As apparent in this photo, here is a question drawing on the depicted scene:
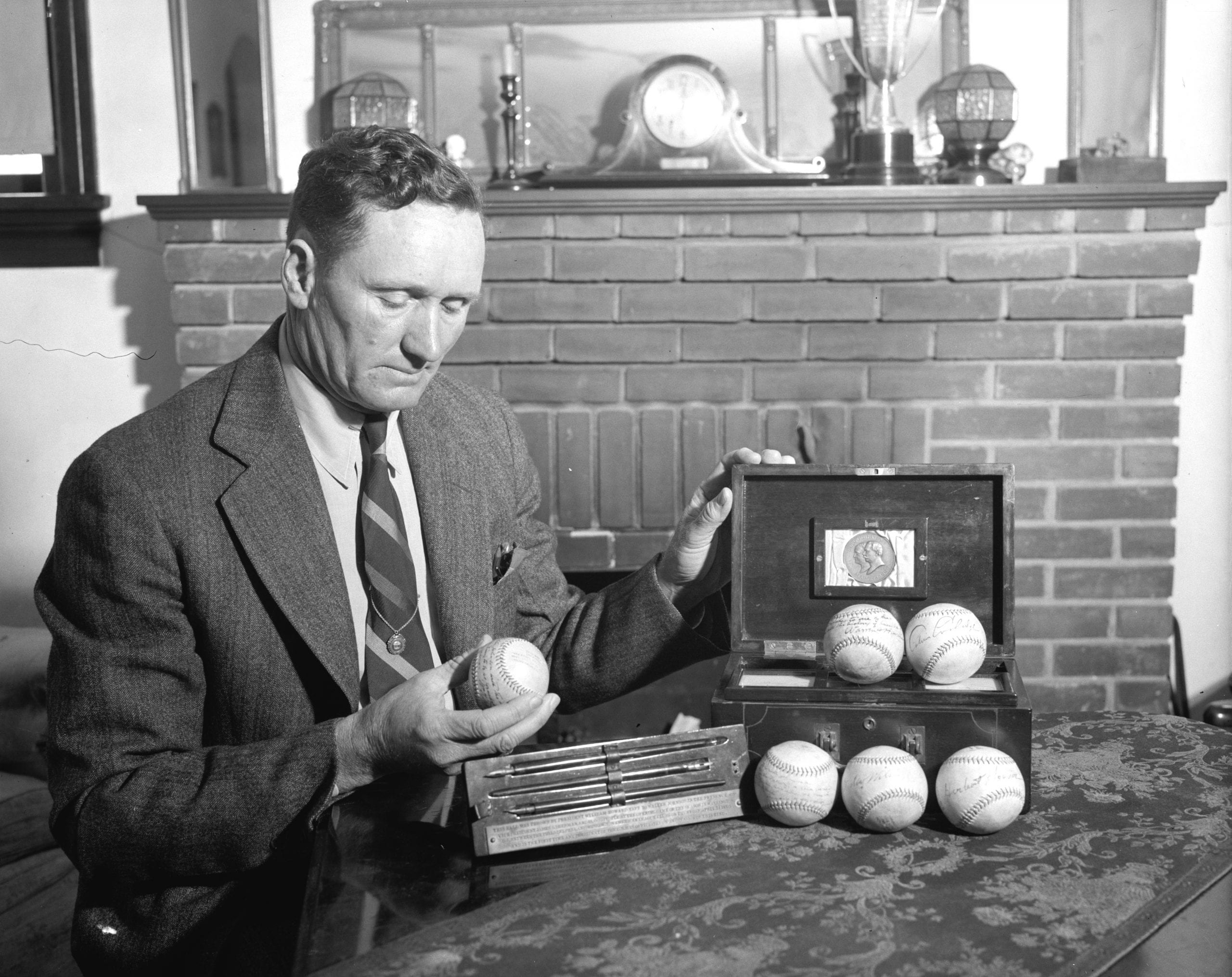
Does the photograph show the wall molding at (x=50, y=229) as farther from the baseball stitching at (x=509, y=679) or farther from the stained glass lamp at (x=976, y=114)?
the baseball stitching at (x=509, y=679)

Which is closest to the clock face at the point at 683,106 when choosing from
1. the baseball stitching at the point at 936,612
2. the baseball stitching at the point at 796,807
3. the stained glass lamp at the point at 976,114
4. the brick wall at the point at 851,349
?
the brick wall at the point at 851,349

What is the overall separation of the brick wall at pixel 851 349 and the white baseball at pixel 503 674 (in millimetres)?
1586

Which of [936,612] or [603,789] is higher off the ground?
[936,612]

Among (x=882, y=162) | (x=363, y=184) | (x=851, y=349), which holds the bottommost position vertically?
(x=851, y=349)

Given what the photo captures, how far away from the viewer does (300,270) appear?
171 cm

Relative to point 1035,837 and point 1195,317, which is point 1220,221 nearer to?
point 1195,317

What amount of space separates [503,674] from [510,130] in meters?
1.90

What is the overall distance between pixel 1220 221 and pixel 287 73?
7.64 feet

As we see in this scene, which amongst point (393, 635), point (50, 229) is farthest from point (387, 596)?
point (50, 229)

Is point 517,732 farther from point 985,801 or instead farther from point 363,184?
point 363,184

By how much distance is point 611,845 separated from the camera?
1.37 meters

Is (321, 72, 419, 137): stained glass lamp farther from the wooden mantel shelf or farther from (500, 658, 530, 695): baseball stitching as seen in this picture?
(500, 658, 530, 695): baseball stitching

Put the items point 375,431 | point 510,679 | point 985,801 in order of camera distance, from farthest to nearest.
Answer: point 375,431 → point 510,679 → point 985,801

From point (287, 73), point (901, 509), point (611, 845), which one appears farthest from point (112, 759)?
point (287, 73)
